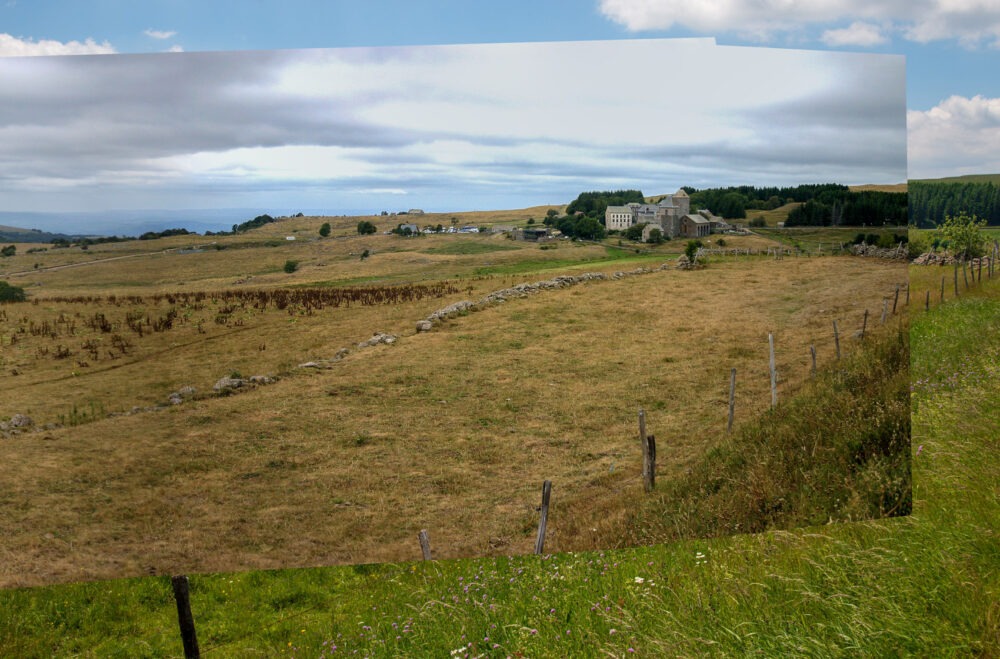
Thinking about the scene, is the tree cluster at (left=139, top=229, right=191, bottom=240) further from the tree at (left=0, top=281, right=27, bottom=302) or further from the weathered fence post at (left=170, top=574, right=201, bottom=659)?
the weathered fence post at (left=170, top=574, right=201, bottom=659)

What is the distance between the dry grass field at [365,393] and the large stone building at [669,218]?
0.22m

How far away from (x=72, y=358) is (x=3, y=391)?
1.21 feet

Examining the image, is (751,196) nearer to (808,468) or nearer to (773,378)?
(773,378)

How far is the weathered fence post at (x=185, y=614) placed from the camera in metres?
3.76

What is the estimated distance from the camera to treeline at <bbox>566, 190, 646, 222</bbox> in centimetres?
440

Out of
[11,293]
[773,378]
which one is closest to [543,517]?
[773,378]

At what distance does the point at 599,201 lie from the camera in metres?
4.47

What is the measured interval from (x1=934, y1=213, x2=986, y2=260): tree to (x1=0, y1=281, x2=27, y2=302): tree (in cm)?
1330

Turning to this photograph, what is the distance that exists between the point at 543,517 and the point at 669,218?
2107 mm

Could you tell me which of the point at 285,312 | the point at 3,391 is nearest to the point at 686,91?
the point at 285,312

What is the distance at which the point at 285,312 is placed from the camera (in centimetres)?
446

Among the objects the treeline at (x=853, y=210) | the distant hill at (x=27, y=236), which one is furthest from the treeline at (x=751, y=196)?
the distant hill at (x=27, y=236)

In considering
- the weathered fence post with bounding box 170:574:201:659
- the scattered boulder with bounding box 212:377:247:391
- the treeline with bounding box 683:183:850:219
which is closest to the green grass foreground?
the weathered fence post with bounding box 170:574:201:659

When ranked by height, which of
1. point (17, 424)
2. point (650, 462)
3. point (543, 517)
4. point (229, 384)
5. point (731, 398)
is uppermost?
point (229, 384)
